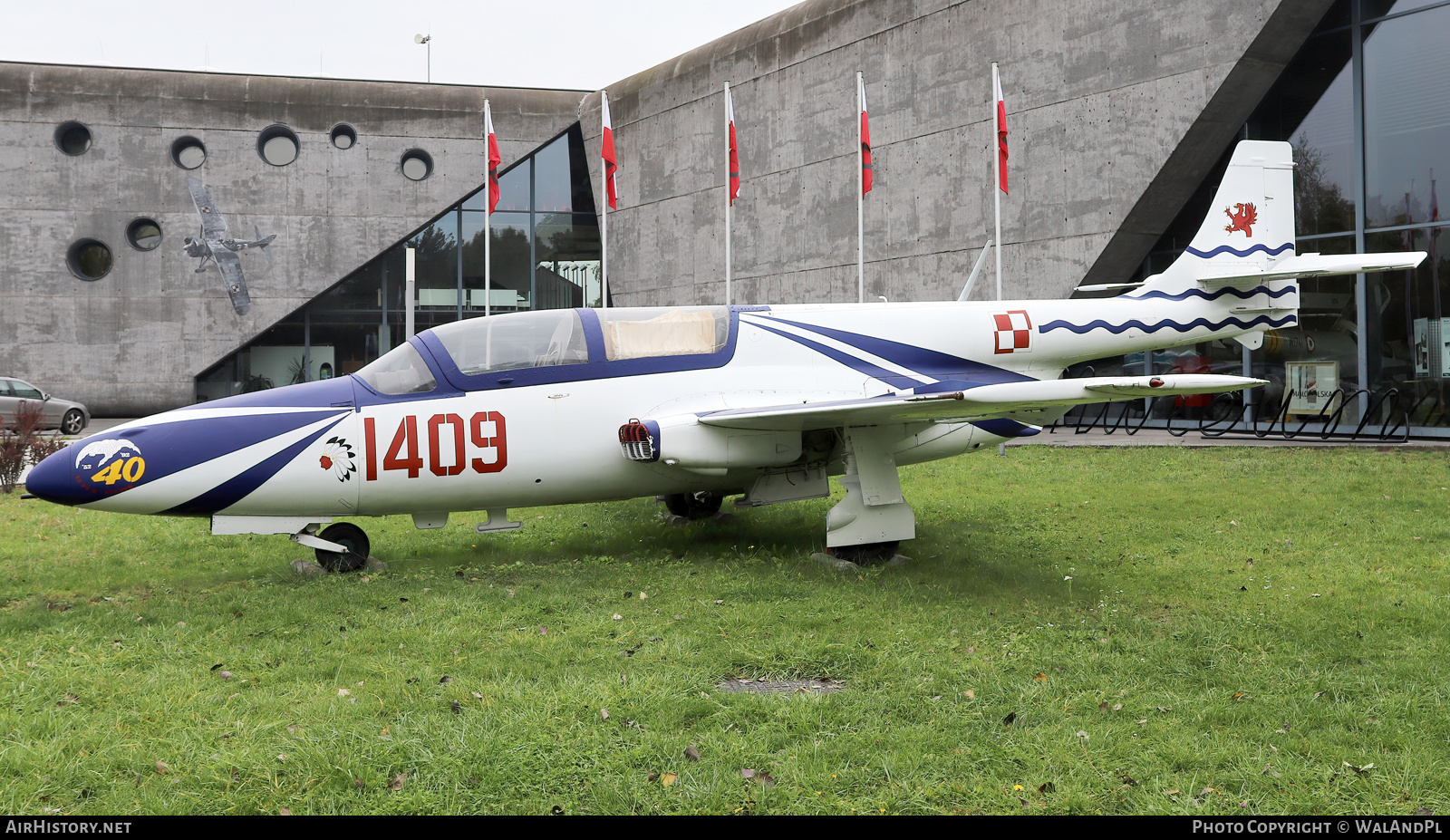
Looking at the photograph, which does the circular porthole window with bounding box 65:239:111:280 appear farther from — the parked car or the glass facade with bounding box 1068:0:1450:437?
the glass facade with bounding box 1068:0:1450:437

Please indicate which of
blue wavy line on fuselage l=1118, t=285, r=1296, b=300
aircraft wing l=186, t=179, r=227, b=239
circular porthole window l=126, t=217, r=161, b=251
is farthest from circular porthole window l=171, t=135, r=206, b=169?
blue wavy line on fuselage l=1118, t=285, r=1296, b=300

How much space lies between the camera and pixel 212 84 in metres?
27.1

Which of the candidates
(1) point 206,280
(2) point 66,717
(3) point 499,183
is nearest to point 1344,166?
(2) point 66,717

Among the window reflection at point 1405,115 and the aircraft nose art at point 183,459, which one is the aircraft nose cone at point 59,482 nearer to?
the aircraft nose art at point 183,459

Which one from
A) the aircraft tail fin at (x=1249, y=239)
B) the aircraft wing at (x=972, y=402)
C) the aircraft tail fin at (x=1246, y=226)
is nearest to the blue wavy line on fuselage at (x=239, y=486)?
the aircraft wing at (x=972, y=402)

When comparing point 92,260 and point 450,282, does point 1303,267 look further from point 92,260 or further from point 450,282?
point 92,260

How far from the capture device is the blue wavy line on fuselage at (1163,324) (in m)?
8.63

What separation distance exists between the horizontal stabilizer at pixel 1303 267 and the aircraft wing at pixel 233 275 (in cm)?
2567

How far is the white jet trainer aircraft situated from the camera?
6617 millimetres

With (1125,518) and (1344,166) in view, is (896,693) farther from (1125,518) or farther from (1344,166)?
(1344,166)

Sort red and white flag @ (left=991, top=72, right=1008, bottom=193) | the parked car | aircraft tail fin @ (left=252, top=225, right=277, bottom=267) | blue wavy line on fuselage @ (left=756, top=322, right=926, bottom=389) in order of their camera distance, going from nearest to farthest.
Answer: blue wavy line on fuselage @ (left=756, top=322, right=926, bottom=389) < red and white flag @ (left=991, top=72, right=1008, bottom=193) < the parked car < aircraft tail fin @ (left=252, top=225, right=277, bottom=267)

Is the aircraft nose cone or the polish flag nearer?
the aircraft nose cone

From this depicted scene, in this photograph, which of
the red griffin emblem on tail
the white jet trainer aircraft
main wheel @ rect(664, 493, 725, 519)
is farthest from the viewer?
main wheel @ rect(664, 493, 725, 519)

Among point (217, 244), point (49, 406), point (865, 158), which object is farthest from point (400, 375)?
point (217, 244)
